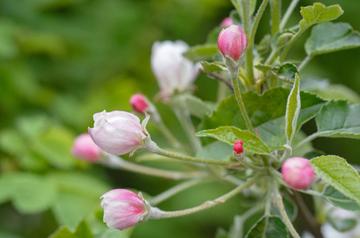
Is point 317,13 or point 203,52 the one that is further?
point 203,52

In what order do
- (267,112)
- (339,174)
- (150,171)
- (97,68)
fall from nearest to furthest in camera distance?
(339,174) → (267,112) → (150,171) → (97,68)

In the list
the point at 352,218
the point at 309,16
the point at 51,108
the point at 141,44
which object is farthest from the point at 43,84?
the point at 309,16

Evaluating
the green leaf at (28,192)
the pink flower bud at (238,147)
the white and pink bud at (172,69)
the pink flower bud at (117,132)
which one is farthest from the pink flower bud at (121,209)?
the green leaf at (28,192)

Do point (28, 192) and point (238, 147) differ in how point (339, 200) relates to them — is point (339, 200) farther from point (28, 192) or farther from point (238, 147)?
point (28, 192)

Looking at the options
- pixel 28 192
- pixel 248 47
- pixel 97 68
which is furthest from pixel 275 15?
pixel 97 68

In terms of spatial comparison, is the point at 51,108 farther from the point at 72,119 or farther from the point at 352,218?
the point at 352,218

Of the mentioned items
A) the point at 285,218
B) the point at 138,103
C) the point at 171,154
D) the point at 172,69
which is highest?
the point at 172,69
